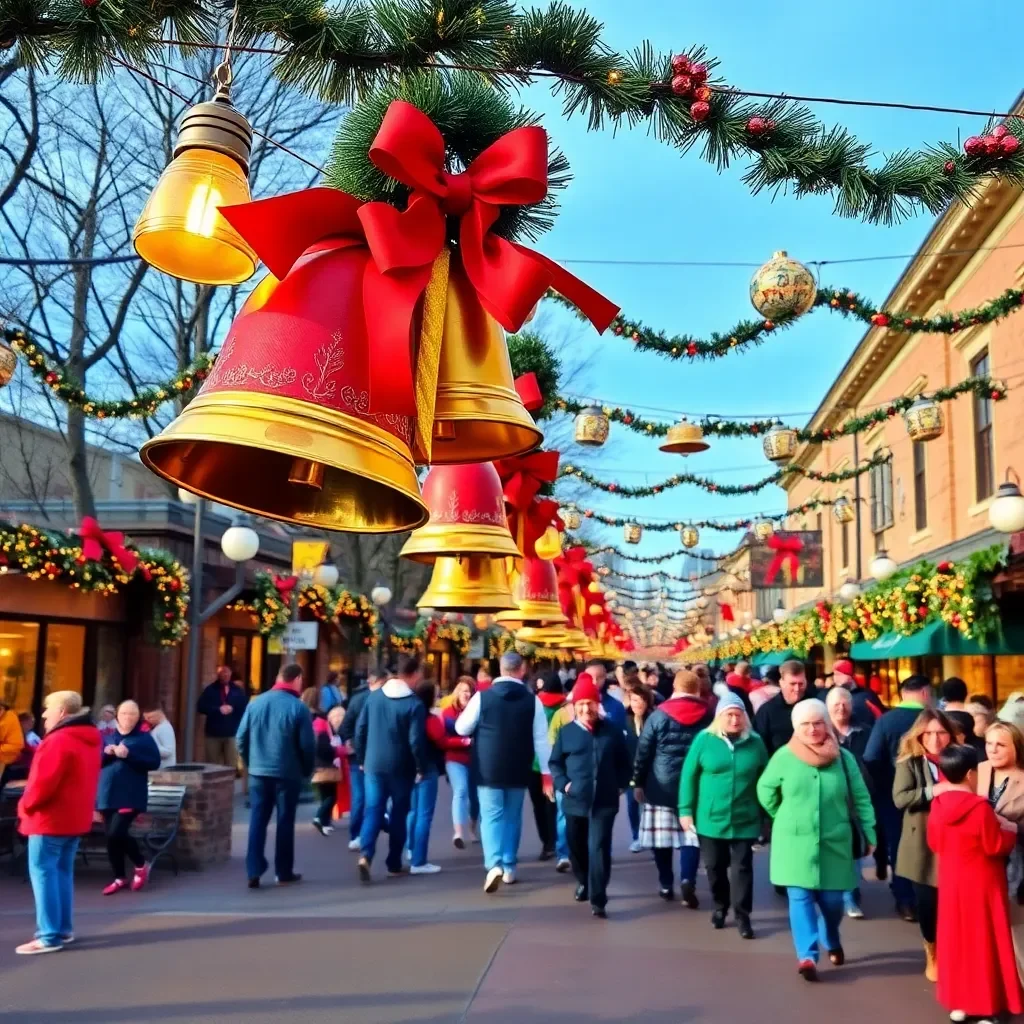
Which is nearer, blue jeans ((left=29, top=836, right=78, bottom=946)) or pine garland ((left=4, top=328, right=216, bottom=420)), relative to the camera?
blue jeans ((left=29, top=836, right=78, bottom=946))

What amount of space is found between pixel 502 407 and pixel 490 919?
21.4ft

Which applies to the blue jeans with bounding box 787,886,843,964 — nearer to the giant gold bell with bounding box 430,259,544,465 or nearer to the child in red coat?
the child in red coat

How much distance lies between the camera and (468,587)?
186 inches

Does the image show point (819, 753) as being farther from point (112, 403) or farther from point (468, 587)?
point (112, 403)

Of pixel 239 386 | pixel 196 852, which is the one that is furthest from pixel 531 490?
pixel 196 852

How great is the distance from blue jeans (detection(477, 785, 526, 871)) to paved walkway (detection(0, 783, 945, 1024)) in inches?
10.9

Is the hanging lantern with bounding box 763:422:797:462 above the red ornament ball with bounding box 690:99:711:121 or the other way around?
above

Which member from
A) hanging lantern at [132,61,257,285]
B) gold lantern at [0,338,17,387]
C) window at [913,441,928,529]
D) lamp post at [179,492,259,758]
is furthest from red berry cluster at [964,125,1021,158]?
window at [913,441,928,529]

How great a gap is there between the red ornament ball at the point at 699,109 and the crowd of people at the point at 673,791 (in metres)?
4.52

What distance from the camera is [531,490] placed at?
5344 mm

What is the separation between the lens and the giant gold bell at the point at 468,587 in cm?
466

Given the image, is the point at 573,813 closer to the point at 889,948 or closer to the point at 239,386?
the point at 889,948

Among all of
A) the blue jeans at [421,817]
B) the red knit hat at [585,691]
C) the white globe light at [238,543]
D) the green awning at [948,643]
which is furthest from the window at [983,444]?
the white globe light at [238,543]

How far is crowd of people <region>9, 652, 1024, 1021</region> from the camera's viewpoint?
18.8ft
